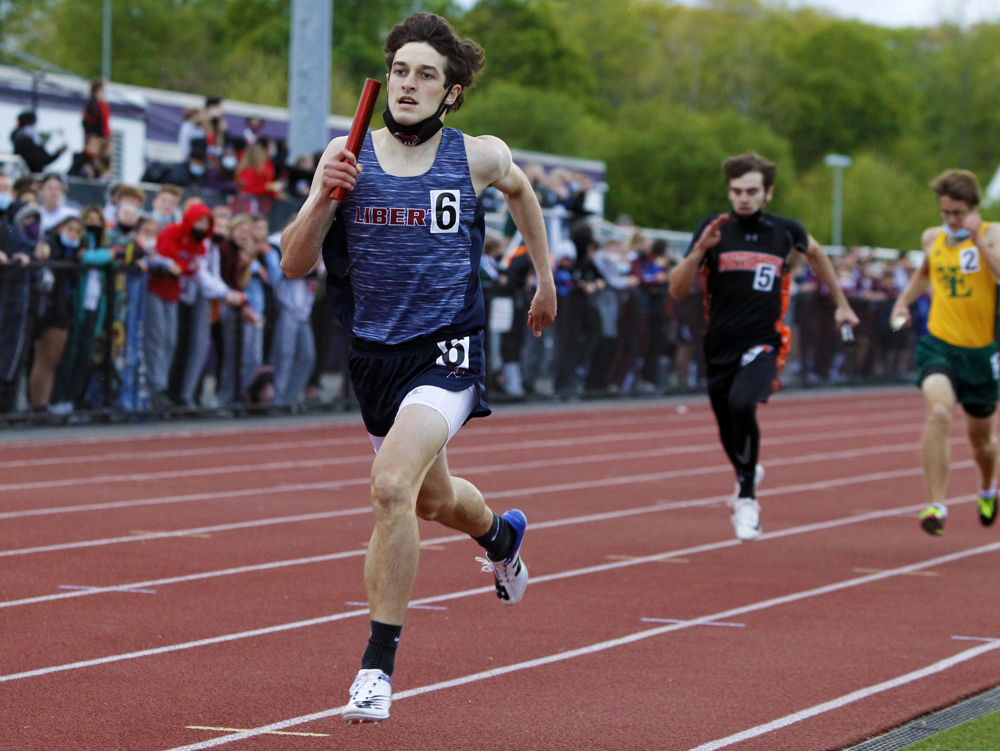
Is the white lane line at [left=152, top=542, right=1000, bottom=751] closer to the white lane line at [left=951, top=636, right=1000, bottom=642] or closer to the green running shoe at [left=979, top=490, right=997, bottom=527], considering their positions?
the white lane line at [left=951, top=636, right=1000, bottom=642]

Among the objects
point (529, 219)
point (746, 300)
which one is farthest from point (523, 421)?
point (529, 219)

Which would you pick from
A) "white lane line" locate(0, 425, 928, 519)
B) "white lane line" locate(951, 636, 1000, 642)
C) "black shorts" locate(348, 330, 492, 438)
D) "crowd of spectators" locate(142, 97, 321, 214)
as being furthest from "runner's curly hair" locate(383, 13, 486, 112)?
"crowd of spectators" locate(142, 97, 321, 214)

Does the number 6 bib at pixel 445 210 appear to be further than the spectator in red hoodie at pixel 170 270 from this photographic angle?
No

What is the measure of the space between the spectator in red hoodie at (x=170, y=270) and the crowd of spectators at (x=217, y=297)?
0.05ft

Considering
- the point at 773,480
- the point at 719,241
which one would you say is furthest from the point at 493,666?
the point at 773,480

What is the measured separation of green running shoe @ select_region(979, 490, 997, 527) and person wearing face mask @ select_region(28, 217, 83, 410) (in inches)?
317

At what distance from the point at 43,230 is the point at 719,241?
24.0 ft

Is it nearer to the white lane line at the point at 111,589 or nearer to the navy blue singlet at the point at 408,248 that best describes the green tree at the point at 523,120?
the white lane line at the point at 111,589

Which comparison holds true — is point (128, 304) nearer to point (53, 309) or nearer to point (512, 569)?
point (53, 309)

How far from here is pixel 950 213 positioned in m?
8.91

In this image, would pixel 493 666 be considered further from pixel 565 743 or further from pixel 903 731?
pixel 903 731

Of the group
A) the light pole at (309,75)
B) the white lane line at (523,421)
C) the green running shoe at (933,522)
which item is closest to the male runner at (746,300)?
the green running shoe at (933,522)

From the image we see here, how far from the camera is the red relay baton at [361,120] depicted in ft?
15.4

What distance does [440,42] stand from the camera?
16.7ft
